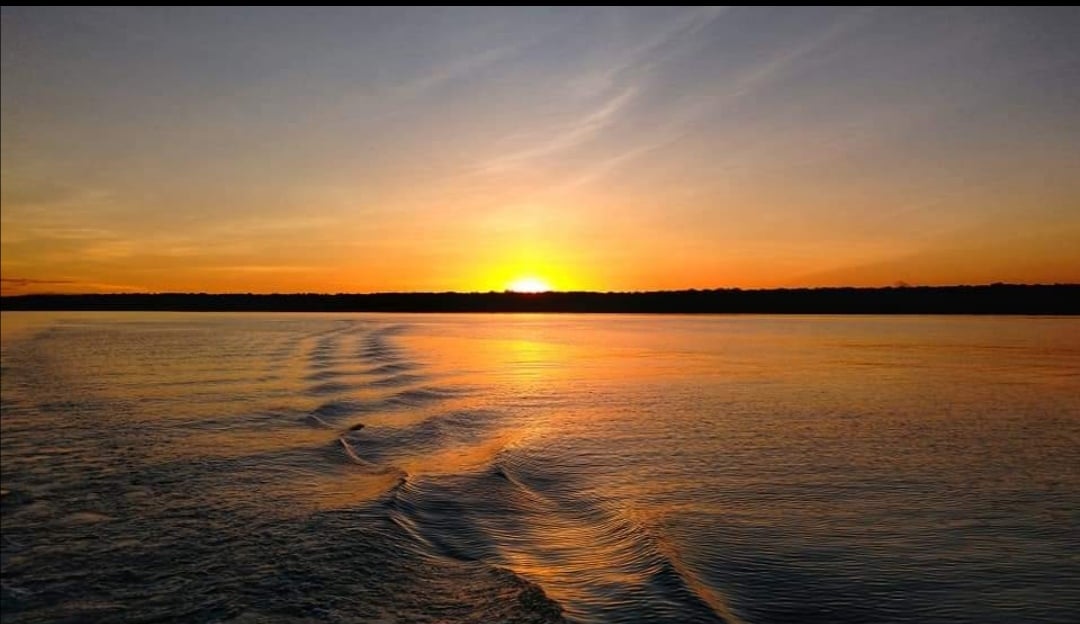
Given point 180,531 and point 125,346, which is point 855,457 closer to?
point 180,531

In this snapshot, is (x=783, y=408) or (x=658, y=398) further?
(x=658, y=398)

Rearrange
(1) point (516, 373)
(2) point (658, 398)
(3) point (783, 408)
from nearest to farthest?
1. (3) point (783, 408)
2. (2) point (658, 398)
3. (1) point (516, 373)

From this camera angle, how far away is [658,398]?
25594 mm

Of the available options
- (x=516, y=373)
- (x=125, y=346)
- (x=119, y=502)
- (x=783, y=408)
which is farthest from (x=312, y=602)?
(x=125, y=346)

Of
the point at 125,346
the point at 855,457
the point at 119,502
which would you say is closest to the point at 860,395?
the point at 855,457

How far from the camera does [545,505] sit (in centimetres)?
1259

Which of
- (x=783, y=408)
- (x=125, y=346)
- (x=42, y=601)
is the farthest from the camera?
(x=125, y=346)

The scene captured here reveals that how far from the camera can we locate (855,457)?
625 inches

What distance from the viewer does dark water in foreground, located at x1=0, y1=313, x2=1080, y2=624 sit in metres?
8.46

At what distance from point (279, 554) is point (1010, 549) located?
10027 mm

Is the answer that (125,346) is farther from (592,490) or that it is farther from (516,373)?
(592,490)

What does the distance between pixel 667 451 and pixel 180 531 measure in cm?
1006

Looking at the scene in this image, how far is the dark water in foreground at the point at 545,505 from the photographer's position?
Result: 8461 mm

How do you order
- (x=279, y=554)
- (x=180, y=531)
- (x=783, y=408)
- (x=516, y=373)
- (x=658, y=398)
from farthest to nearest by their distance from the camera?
(x=516, y=373) → (x=658, y=398) → (x=783, y=408) → (x=180, y=531) → (x=279, y=554)
